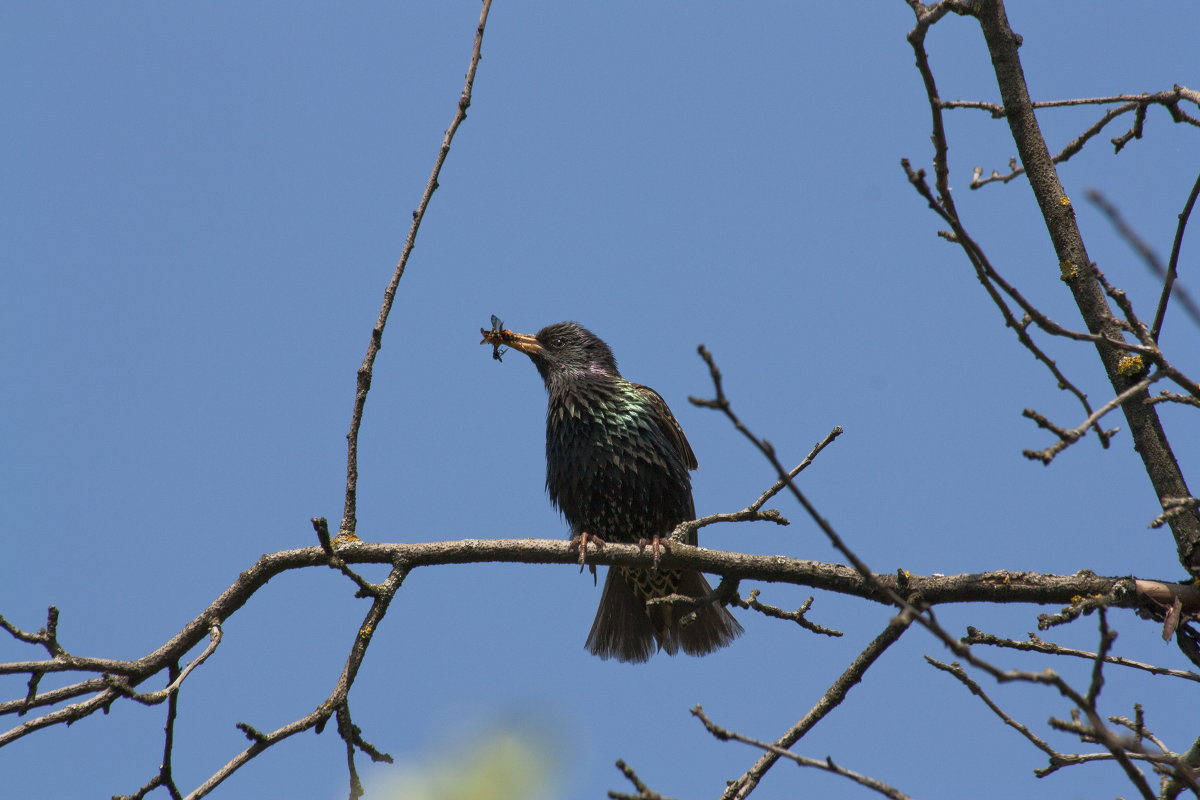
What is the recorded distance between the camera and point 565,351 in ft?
19.9

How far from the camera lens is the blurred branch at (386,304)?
3.53 metres

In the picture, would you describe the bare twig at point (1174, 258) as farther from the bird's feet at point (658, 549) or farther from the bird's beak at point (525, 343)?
the bird's beak at point (525, 343)

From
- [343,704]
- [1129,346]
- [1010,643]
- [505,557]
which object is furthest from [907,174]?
[343,704]

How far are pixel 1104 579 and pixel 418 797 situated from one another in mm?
2658

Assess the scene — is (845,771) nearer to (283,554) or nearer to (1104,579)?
(1104,579)

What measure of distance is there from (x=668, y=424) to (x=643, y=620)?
1084mm

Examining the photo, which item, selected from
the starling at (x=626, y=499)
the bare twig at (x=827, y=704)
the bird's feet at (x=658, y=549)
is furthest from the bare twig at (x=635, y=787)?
the starling at (x=626, y=499)

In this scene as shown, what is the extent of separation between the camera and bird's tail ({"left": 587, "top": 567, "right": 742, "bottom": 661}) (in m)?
5.27

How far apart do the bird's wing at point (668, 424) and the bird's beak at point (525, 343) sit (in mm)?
671

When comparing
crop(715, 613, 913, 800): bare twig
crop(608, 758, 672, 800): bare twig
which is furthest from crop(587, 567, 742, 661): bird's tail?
crop(608, 758, 672, 800): bare twig

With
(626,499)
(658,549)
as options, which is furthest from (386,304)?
(626,499)

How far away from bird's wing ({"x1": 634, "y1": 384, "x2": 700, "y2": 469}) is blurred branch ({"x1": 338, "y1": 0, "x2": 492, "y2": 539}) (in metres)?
2.36

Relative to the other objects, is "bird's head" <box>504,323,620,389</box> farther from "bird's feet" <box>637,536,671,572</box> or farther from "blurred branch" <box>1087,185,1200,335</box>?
"blurred branch" <box>1087,185,1200,335</box>

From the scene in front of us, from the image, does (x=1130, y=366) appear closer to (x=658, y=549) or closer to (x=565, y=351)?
(x=658, y=549)
